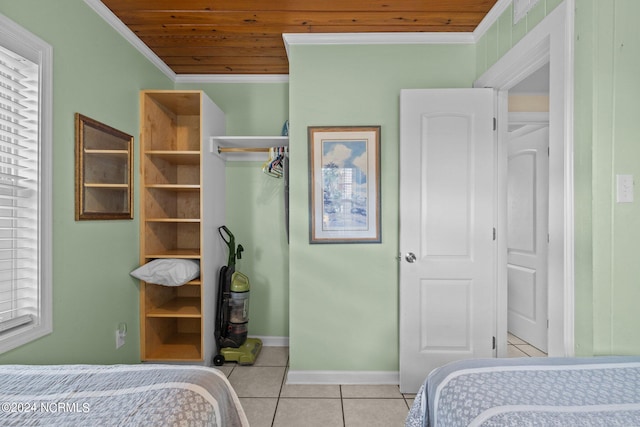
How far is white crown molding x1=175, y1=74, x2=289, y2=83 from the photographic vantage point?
10.2 feet

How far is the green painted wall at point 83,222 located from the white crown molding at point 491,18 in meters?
2.48

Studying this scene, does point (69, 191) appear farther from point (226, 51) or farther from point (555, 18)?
point (555, 18)

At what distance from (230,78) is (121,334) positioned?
7.66 feet

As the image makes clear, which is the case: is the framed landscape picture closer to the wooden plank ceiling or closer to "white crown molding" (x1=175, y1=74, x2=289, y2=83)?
the wooden plank ceiling

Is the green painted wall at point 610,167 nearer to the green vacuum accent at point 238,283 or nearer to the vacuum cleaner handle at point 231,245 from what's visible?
the green vacuum accent at point 238,283

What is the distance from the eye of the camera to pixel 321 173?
248cm

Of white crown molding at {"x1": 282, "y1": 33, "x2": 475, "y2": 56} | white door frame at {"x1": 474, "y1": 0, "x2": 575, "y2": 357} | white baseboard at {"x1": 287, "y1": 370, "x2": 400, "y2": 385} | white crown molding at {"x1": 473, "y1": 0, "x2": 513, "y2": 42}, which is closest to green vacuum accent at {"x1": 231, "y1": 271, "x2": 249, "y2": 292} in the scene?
white baseboard at {"x1": 287, "y1": 370, "x2": 400, "y2": 385}

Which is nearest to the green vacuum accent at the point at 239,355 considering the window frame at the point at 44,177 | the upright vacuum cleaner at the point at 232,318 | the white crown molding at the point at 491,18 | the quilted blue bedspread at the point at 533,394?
the upright vacuum cleaner at the point at 232,318

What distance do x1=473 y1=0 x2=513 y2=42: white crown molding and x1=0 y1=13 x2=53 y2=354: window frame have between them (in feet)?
8.36

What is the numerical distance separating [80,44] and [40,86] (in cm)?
46

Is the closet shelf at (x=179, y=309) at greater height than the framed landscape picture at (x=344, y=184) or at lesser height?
lesser

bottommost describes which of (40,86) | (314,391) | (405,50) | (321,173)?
(314,391)

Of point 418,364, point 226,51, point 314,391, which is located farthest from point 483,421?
point 226,51

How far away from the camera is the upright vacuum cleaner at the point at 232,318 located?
2.74 meters
